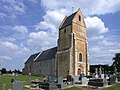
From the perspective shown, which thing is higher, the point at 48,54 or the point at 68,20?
the point at 68,20

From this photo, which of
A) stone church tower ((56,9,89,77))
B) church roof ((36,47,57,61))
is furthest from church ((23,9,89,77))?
church roof ((36,47,57,61))

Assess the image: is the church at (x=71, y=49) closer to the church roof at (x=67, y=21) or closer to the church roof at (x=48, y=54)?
the church roof at (x=67, y=21)

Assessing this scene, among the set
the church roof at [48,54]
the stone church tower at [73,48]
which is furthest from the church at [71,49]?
the church roof at [48,54]

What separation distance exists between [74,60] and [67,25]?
978 centimetres

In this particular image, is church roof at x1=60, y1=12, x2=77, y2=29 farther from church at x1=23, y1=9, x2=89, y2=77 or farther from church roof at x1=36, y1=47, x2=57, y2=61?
church roof at x1=36, y1=47, x2=57, y2=61

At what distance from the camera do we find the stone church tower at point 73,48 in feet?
179

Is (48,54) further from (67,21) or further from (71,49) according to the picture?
(71,49)

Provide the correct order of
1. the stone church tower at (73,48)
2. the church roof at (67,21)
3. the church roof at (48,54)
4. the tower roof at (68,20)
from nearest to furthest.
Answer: the stone church tower at (73,48), the tower roof at (68,20), the church roof at (67,21), the church roof at (48,54)

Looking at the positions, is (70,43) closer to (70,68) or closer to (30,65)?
(70,68)

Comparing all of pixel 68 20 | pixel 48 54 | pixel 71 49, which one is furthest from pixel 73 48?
pixel 48 54

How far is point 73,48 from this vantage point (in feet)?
181

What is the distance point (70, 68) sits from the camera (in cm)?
5388

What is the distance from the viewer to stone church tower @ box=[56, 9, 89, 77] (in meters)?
54.6

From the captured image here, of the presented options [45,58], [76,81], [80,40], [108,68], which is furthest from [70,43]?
[108,68]
